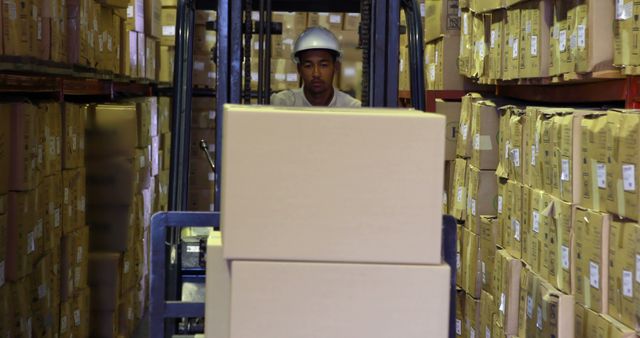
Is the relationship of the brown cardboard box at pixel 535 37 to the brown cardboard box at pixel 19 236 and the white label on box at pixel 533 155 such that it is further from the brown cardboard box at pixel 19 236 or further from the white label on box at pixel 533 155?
the brown cardboard box at pixel 19 236

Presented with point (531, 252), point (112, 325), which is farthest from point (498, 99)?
point (112, 325)

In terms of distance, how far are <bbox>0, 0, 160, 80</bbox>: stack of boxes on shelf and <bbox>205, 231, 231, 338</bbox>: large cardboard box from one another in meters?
2.26

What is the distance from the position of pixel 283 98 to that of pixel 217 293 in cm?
246

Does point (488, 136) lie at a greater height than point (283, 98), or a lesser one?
lesser

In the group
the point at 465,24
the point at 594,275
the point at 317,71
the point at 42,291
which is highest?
the point at 465,24

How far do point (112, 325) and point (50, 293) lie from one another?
1543 millimetres

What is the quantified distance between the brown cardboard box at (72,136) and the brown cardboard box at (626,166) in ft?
11.4

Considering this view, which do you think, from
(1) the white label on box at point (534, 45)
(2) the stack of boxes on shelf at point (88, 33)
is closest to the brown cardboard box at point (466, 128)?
(1) the white label on box at point (534, 45)

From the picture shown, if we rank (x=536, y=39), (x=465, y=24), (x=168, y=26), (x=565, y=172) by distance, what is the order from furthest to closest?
(x=168, y=26), (x=465, y=24), (x=536, y=39), (x=565, y=172)

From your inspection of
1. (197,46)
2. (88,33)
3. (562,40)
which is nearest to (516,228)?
(562,40)

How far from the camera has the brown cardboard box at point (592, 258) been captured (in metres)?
4.13

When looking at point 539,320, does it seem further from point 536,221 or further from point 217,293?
point 217,293

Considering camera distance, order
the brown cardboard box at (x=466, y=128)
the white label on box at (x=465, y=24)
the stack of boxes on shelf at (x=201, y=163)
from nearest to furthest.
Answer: the brown cardboard box at (x=466, y=128)
the white label on box at (x=465, y=24)
the stack of boxes on shelf at (x=201, y=163)

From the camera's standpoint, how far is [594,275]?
424cm
